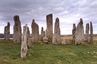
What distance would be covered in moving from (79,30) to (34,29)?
9169 mm

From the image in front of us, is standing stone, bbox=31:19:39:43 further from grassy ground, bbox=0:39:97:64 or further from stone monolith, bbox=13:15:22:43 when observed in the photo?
grassy ground, bbox=0:39:97:64

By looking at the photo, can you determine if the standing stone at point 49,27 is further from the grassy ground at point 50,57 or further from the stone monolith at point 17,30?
the grassy ground at point 50,57

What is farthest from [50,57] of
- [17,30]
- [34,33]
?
[17,30]

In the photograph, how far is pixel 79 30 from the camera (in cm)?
1980

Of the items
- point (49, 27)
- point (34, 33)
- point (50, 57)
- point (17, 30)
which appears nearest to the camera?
point (50, 57)

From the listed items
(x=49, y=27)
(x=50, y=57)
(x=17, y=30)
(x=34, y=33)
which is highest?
(x=49, y=27)

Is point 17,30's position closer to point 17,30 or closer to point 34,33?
point 17,30

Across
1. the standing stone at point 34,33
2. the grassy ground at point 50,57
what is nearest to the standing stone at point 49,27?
the standing stone at point 34,33

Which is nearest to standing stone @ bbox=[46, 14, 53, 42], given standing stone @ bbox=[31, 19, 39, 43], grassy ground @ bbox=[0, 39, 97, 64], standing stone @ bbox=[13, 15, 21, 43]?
standing stone @ bbox=[31, 19, 39, 43]

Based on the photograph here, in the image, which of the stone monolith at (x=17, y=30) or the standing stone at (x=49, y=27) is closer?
the stone monolith at (x=17, y=30)

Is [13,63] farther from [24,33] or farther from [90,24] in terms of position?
[90,24]

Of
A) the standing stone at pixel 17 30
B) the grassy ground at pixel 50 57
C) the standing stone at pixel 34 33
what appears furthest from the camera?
the standing stone at pixel 34 33

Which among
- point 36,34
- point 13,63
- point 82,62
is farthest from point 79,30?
point 13,63

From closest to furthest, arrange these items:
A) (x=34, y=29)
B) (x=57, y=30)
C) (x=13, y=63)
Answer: (x=13, y=63)
(x=57, y=30)
(x=34, y=29)
